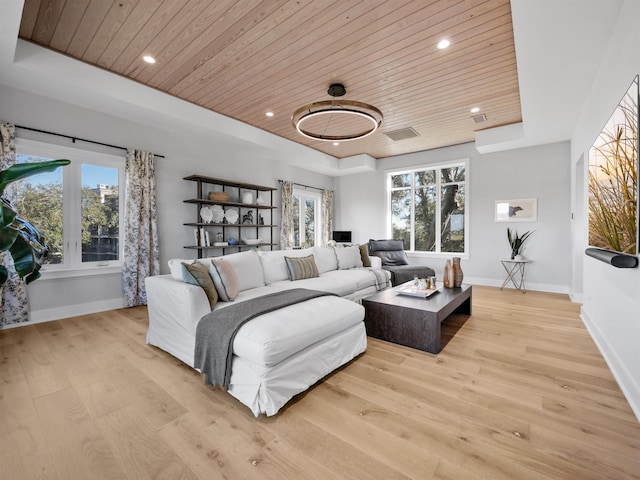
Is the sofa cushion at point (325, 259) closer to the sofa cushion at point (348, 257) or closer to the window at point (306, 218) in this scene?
the sofa cushion at point (348, 257)

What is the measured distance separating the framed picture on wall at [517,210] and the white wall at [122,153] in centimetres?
458

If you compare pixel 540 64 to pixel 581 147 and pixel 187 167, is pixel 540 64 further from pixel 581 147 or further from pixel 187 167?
pixel 187 167

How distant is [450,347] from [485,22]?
116 inches

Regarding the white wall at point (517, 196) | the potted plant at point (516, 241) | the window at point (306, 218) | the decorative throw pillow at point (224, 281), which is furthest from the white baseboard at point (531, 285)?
the decorative throw pillow at point (224, 281)

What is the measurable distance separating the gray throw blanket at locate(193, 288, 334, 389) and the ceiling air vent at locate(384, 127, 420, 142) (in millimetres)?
4137

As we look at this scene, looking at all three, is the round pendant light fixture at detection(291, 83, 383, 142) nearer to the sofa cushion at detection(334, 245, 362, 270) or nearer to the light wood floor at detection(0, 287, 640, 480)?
the sofa cushion at detection(334, 245, 362, 270)

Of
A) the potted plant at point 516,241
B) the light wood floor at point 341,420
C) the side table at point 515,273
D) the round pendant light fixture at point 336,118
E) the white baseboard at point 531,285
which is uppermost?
the round pendant light fixture at point 336,118

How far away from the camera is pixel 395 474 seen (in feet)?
4.39

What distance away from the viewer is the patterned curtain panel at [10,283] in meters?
3.19

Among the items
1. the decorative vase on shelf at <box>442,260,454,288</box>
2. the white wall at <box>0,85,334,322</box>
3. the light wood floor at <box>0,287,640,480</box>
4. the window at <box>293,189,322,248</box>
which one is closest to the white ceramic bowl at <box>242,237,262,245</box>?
the white wall at <box>0,85,334,322</box>

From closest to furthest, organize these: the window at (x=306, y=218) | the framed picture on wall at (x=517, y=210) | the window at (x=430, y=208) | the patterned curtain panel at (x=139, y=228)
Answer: the patterned curtain panel at (x=139, y=228) → the framed picture on wall at (x=517, y=210) → the window at (x=430, y=208) → the window at (x=306, y=218)

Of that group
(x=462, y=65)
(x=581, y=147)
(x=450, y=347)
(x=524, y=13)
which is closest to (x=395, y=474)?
(x=450, y=347)

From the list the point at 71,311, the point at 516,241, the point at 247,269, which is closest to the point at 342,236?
the point at 516,241

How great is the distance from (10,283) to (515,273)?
7.55 metres
